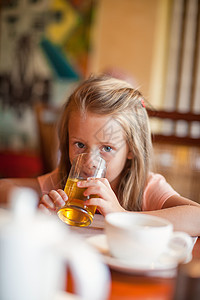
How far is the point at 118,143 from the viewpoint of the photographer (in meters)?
0.87

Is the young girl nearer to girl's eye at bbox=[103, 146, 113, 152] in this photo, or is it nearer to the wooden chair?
girl's eye at bbox=[103, 146, 113, 152]

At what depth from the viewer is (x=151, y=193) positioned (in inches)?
37.7

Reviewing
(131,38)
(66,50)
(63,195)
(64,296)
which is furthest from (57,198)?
(131,38)

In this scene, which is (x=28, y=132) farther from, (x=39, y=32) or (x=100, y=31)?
(x=100, y=31)

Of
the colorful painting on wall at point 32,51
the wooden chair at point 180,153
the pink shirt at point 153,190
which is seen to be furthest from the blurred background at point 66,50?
the pink shirt at point 153,190

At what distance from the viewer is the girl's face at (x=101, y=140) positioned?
0.81 metres

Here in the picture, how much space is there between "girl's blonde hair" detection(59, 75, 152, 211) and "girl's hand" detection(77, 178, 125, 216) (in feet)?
0.54

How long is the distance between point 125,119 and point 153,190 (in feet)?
0.69

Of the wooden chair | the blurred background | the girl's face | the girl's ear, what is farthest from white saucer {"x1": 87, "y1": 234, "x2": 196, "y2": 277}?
the blurred background

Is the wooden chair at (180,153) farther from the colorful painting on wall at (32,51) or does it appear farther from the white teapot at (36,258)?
the colorful painting on wall at (32,51)

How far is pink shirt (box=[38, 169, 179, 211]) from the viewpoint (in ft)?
2.96

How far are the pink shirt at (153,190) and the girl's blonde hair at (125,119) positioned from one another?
0.02 m

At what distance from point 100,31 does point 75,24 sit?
0.90 feet

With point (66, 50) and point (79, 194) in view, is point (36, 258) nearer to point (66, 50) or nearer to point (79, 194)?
point (79, 194)
